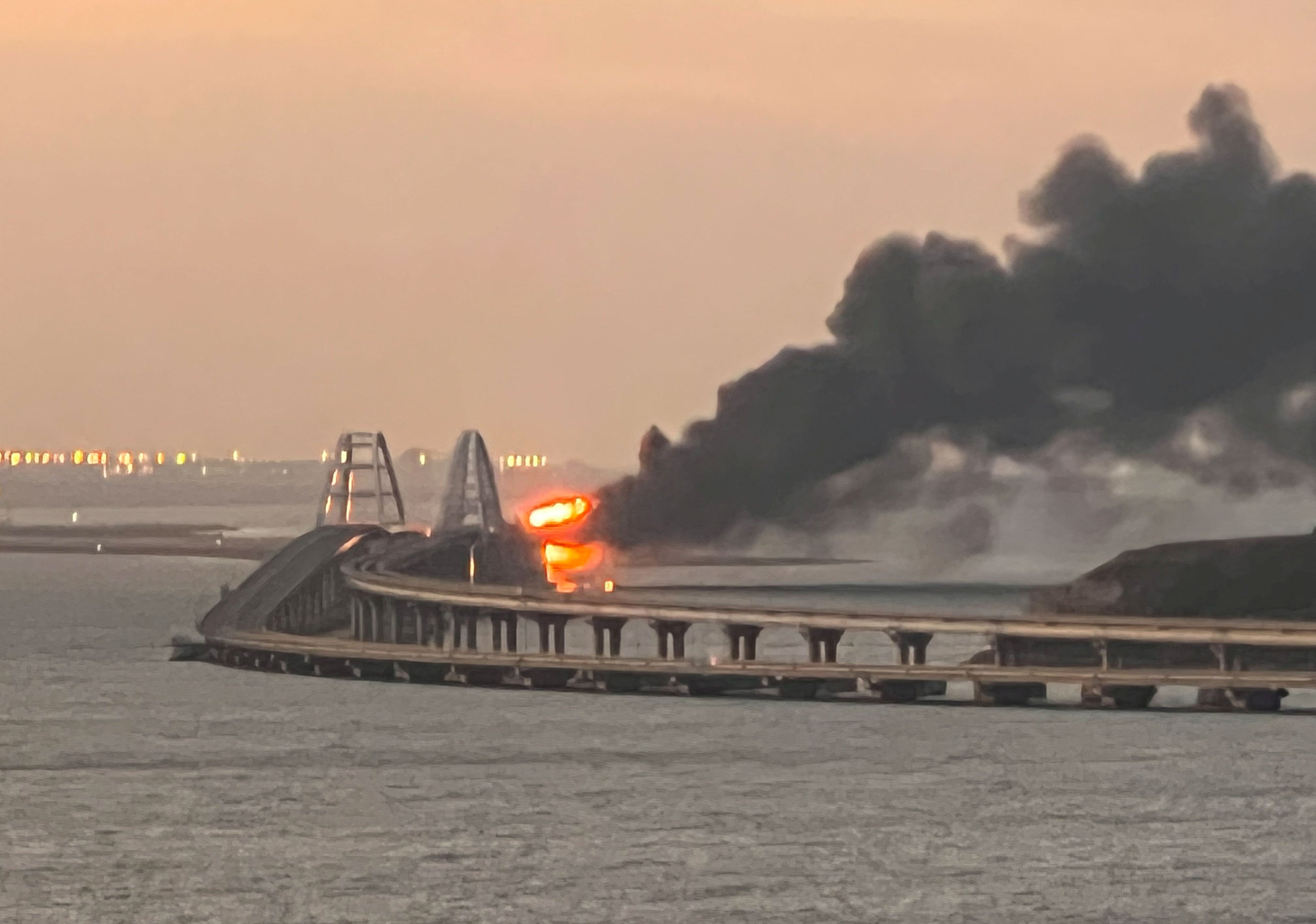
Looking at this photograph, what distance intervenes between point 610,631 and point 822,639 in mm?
13033

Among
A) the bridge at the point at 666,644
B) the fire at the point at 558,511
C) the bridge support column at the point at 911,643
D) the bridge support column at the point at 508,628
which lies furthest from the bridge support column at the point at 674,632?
the fire at the point at 558,511

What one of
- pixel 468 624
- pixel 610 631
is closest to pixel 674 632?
pixel 610 631

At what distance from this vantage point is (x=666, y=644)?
112750 millimetres

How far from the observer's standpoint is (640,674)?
269 feet

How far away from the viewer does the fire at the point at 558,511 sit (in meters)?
169

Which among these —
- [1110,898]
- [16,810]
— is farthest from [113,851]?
[1110,898]

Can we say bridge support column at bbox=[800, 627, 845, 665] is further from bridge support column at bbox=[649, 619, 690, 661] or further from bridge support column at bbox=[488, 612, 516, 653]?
bridge support column at bbox=[488, 612, 516, 653]

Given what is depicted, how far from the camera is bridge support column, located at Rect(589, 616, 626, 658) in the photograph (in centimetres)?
9331

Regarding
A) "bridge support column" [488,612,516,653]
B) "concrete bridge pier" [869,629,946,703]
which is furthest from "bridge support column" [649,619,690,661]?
"bridge support column" [488,612,516,653]

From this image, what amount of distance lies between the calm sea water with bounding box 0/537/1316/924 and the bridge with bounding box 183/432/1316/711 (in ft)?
5.97

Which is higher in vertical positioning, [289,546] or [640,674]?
[289,546]

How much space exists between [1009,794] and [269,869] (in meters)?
20.3

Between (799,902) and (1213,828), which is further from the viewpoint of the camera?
(1213,828)

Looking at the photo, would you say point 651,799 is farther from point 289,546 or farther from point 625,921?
point 289,546
